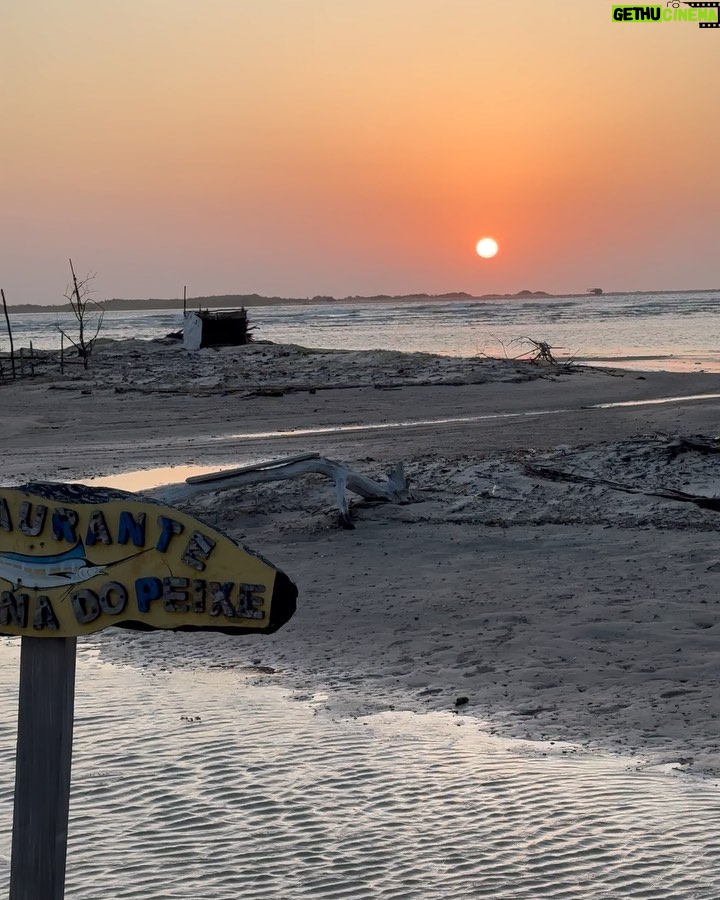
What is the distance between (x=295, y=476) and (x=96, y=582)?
8.02 m

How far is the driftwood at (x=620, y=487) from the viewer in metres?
11.0

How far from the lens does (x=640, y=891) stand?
161 inches

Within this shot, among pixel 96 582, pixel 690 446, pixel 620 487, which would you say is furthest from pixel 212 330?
pixel 96 582

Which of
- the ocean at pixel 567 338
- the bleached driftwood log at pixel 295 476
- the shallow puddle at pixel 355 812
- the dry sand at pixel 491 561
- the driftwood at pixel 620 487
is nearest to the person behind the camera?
the shallow puddle at pixel 355 812

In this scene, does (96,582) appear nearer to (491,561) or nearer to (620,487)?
(491,561)

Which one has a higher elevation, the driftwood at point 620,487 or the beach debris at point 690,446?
the beach debris at point 690,446

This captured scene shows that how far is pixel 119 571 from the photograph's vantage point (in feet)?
10.0

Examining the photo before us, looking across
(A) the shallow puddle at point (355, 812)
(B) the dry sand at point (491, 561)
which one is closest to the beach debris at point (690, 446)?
(B) the dry sand at point (491, 561)

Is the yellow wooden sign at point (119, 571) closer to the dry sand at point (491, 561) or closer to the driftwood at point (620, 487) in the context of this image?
the dry sand at point (491, 561)

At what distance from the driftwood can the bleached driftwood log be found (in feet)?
5.47

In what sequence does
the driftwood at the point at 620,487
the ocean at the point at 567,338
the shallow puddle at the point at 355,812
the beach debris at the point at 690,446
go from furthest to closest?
the ocean at the point at 567,338 < the beach debris at the point at 690,446 < the driftwood at the point at 620,487 < the shallow puddle at the point at 355,812

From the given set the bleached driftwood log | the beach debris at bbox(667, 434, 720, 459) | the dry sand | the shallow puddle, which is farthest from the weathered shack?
the shallow puddle

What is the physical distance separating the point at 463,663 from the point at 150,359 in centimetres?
3414

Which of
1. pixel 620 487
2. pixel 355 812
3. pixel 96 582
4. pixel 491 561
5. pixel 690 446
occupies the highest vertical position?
pixel 96 582
